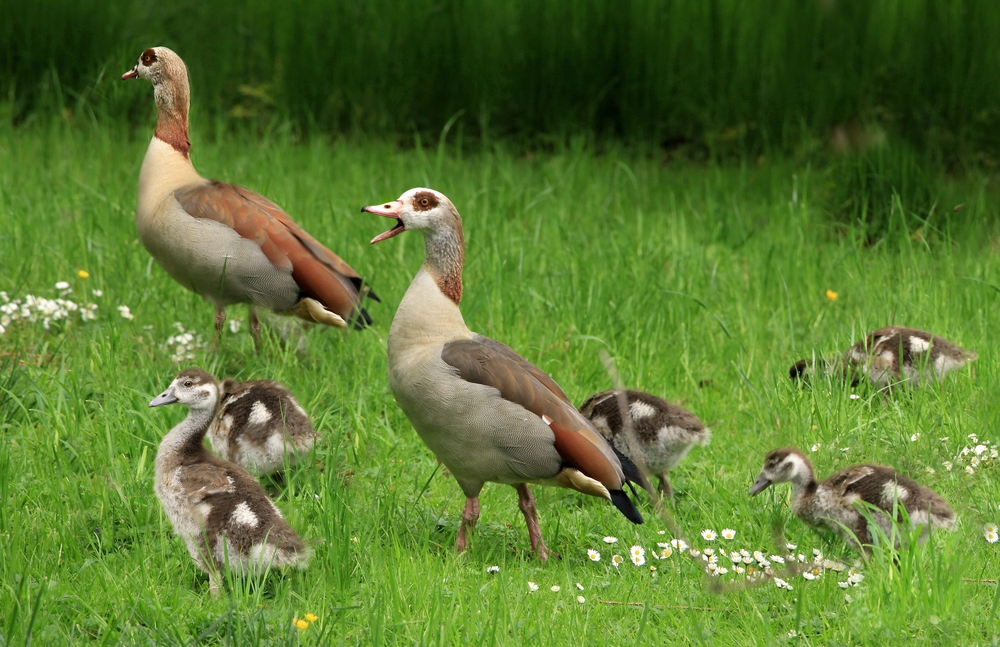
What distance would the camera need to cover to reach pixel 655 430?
18.0 feet

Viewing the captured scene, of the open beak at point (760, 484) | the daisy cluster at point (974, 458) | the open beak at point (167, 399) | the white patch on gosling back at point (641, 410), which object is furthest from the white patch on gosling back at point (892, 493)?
the open beak at point (167, 399)

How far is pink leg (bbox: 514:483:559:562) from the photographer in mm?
4922

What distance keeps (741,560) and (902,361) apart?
6.82 feet

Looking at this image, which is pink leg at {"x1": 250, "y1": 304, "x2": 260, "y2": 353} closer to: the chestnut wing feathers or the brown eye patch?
the chestnut wing feathers

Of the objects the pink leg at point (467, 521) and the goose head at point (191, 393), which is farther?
the goose head at point (191, 393)

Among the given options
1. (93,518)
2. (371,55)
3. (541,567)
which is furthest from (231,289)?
(371,55)

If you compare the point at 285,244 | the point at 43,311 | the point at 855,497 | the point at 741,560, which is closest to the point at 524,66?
the point at 285,244

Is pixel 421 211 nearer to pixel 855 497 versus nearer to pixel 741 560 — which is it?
pixel 741 560

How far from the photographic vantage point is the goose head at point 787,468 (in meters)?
5.01

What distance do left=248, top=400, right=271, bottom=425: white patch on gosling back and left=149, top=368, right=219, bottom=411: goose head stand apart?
0.28 m

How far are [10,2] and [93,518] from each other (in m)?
9.13

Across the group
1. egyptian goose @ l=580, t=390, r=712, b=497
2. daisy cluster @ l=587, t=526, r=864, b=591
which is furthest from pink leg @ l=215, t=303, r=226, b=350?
daisy cluster @ l=587, t=526, r=864, b=591

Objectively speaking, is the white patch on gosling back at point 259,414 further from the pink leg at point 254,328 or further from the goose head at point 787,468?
the goose head at point 787,468

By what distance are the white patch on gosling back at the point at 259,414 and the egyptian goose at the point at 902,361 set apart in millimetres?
2881
